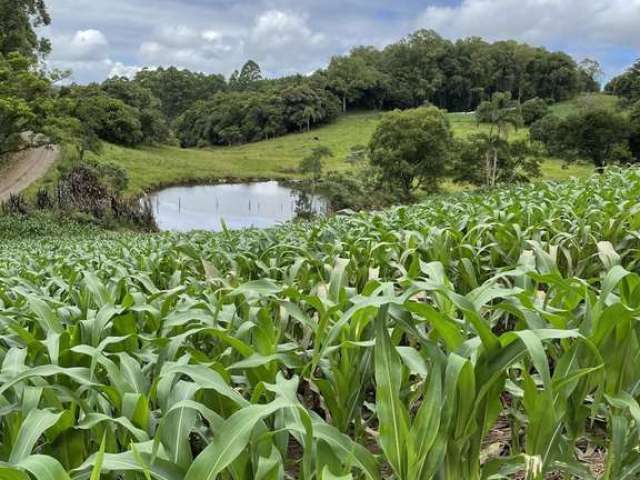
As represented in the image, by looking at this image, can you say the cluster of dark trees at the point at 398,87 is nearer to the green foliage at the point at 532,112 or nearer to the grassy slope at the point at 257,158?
the grassy slope at the point at 257,158

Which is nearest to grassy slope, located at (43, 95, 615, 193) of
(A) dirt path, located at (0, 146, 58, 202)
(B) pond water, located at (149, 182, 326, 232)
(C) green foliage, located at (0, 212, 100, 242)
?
(A) dirt path, located at (0, 146, 58, 202)

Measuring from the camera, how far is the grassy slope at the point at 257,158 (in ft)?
142

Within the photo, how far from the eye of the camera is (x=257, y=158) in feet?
193

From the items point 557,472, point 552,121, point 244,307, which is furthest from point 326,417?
point 552,121

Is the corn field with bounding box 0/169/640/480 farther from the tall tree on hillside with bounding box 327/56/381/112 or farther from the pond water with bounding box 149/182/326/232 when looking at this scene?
the tall tree on hillside with bounding box 327/56/381/112

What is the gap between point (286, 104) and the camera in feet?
241

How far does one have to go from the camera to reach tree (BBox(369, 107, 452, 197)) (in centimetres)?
3362

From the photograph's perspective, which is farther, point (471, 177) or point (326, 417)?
point (471, 177)

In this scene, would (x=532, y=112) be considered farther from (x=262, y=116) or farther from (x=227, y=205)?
(x=262, y=116)

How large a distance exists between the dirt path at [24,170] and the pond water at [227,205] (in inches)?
257

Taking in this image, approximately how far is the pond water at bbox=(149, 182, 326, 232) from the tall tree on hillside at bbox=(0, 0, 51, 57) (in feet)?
37.8

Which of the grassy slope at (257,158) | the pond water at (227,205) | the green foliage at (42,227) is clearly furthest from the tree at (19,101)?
the grassy slope at (257,158)

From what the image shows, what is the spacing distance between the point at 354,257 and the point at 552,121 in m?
38.9

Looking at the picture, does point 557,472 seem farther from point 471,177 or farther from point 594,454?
point 471,177
